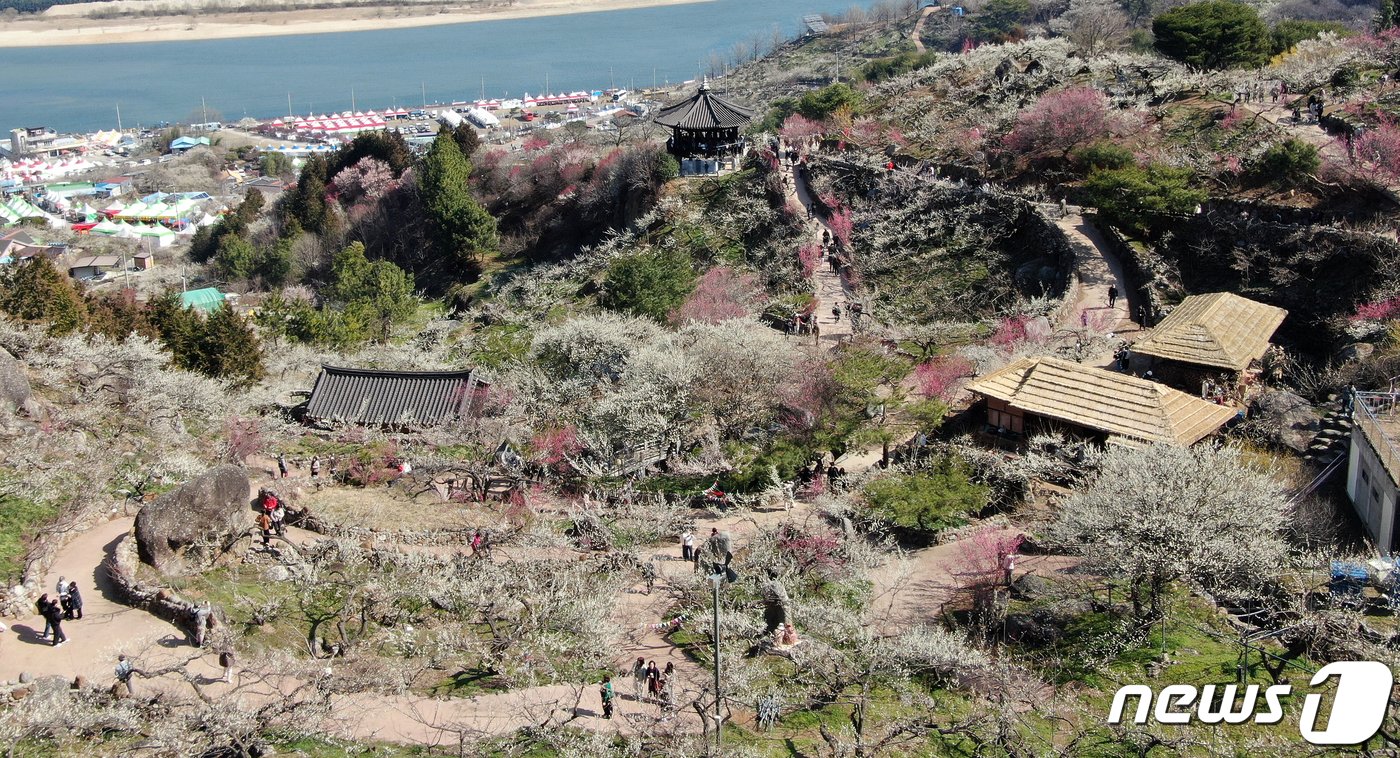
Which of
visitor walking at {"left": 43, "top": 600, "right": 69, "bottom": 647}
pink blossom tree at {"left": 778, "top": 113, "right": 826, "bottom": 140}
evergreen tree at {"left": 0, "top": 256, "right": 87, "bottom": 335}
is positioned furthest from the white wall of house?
pink blossom tree at {"left": 778, "top": 113, "right": 826, "bottom": 140}

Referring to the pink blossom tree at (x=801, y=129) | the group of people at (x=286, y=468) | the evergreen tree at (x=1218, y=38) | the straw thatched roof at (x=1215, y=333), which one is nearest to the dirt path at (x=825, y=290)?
the pink blossom tree at (x=801, y=129)

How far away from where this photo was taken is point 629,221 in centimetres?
4859

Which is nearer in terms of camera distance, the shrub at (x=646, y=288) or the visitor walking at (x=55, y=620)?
the visitor walking at (x=55, y=620)

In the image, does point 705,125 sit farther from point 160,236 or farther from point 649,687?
point 160,236

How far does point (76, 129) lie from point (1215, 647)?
511 ft

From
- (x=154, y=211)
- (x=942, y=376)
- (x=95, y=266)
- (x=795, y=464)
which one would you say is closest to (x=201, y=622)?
(x=795, y=464)

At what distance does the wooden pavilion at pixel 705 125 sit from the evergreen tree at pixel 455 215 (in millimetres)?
9480

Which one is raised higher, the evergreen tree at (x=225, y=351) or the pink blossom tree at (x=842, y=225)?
the pink blossom tree at (x=842, y=225)

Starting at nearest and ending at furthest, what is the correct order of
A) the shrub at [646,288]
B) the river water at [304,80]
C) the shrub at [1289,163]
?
the shrub at [1289,163]
the shrub at [646,288]
the river water at [304,80]

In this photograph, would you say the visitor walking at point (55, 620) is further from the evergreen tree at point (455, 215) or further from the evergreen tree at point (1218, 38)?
the evergreen tree at point (1218, 38)

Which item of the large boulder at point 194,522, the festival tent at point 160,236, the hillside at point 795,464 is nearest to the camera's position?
the hillside at point 795,464

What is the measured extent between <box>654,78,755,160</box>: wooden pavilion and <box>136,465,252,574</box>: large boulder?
31.3 metres

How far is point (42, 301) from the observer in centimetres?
3094

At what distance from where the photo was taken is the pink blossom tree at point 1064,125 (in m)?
41.3
